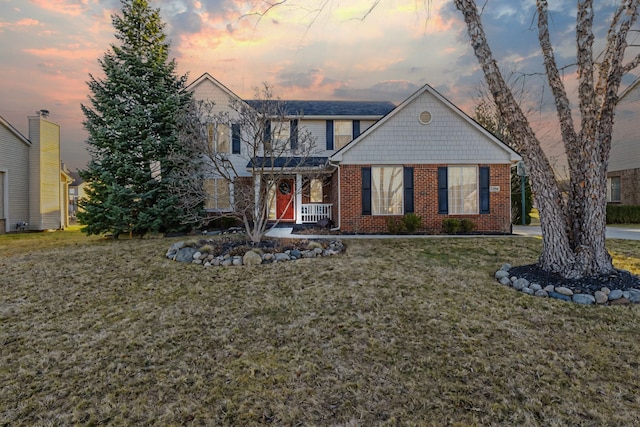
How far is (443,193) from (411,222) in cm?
190

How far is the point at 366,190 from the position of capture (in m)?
12.8

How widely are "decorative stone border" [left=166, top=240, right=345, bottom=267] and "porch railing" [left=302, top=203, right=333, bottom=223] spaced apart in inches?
246

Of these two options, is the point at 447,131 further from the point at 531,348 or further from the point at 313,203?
the point at 531,348

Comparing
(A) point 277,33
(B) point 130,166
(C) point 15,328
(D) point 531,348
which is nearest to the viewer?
(D) point 531,348

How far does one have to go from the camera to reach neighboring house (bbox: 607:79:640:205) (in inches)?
748

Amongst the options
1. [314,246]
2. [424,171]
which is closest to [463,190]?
[424,171]

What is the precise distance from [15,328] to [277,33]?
8.50m

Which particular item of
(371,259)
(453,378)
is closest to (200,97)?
(371,259)

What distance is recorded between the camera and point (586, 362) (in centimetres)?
377

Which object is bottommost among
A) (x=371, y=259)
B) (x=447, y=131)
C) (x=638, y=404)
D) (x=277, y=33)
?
(x=638, y=404)

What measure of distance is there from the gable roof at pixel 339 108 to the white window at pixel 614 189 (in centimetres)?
1489

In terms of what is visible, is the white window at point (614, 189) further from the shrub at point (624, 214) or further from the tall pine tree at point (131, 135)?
the tall pine tree at point (131, 135)

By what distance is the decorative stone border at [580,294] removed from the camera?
553 cm

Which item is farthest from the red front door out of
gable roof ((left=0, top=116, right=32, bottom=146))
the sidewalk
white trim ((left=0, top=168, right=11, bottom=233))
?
gable roof ((left=0, top=116, right=32, bottom=146))
